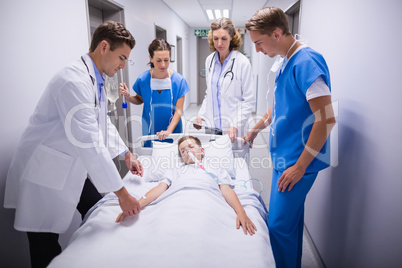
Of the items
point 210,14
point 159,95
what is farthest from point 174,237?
Answer: point 210,14

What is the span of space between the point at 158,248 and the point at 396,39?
3.97 ft

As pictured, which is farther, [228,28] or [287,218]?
[228,28]

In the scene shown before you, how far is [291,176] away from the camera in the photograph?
1.24 meters

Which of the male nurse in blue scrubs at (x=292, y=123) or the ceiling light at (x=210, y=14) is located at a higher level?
the ceiling light at (x=210, y=14)

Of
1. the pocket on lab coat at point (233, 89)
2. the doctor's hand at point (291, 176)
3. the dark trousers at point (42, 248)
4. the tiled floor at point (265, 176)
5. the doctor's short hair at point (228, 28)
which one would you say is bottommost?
the tiled floor at point (265, 176)

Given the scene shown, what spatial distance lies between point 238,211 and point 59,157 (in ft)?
2.91

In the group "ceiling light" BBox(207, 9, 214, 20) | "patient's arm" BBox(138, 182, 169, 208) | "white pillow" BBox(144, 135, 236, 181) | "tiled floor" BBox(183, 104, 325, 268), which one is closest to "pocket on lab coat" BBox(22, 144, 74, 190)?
"patient's arm" BBox(138, 182, 169, 208)

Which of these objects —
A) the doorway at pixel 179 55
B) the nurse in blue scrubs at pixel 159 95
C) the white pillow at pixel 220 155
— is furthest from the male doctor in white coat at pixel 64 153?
the doorway at pixel 179 55

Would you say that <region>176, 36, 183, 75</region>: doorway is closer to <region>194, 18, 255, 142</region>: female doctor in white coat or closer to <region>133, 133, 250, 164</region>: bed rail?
<region>194, 18, 255, 142</region>: female doctor in white coat

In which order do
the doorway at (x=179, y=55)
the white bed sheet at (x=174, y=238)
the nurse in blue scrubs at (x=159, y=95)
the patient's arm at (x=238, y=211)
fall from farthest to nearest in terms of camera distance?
the doorway at (x=179, y=55) < the nurse in blue scrubs at (x=159, y=95) < the patient's arm at (x=238, y=211) < the white bed sheet at (x=174, y=238)

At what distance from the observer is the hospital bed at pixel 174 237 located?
101cm

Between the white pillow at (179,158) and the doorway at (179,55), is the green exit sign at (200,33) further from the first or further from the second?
the white pillow at (179,158)

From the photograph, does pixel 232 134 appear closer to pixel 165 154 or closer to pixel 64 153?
pixel 165 154

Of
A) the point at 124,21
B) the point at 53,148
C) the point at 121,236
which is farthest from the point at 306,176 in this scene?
the point at 124,21
